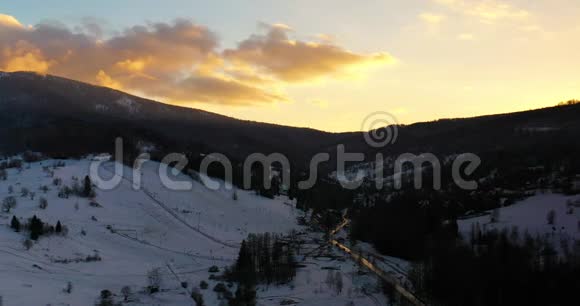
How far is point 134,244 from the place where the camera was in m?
76.2

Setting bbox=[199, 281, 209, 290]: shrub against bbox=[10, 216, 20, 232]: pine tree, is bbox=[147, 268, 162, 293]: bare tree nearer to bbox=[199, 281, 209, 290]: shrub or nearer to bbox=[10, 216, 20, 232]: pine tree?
bbox=[199, 281, 209, 290]: shrub

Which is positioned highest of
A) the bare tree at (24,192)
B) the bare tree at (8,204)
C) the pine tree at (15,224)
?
the bare tree at (24,192)

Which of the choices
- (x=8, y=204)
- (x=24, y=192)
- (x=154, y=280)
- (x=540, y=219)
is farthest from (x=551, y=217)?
(x=24, y=192)

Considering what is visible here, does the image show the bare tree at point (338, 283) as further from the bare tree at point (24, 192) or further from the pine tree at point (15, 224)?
the bare tree at point (24, 192)

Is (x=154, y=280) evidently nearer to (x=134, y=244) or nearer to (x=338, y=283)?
(x=338, y=283)

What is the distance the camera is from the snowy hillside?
52.0m

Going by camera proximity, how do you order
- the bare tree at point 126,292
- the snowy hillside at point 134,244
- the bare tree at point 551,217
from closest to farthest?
the bare tree at point 126,292
the snowy hillside at point 134,244
the bare tree at point 551,217

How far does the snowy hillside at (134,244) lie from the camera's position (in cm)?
5200

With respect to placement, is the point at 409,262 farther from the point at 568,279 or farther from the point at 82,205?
the point at 82,205

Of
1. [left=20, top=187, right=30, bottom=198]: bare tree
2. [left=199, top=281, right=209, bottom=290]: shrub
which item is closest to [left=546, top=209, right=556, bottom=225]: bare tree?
[left=199, top=281, right=209, bottom=290]: shrub

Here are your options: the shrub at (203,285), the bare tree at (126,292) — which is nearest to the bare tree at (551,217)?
the shrub at (203,285)

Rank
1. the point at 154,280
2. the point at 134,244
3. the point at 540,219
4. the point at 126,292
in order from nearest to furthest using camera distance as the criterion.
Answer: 1. the point at 126,292
2. the point at 154,280
3. the point at 134,244
4. the point at 540,219

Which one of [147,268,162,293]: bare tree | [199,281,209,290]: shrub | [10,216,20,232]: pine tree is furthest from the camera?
[10,216,20,232]: pine tree

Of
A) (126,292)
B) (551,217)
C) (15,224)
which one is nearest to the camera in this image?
(126,292)
